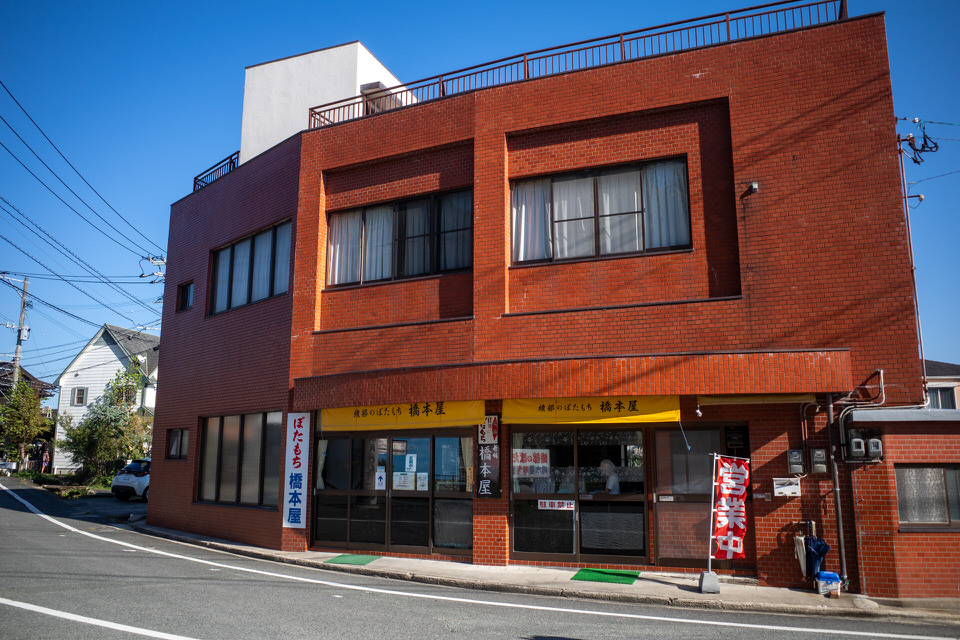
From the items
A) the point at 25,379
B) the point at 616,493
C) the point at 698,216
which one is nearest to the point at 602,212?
the point at 698,216

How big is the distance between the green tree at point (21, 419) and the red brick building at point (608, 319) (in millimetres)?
32496

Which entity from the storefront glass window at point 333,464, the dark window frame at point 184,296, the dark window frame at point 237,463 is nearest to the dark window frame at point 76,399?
the dark window frame at point 184,296

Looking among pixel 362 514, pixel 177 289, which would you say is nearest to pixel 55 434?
pixel 177 289

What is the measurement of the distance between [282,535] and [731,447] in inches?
360

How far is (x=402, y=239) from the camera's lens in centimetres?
1460

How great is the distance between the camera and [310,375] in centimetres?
1488

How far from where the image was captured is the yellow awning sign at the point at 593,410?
37.3 feet

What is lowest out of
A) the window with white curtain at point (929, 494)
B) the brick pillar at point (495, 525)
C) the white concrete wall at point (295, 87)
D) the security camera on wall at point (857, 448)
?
the brick pillar at point (495, 525)

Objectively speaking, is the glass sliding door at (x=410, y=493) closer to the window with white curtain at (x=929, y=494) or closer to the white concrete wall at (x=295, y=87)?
the window with white curtain at (x=929, y=494)

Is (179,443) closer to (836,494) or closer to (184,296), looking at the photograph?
(184,296)

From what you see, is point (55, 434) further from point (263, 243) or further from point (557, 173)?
point (557, 173)

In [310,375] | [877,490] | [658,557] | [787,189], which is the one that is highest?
[787,189]

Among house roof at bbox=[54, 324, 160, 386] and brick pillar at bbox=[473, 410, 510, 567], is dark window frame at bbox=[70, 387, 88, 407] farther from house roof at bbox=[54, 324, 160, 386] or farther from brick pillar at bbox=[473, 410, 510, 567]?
brick pillar at bbox=[473, 410, 510, 567]

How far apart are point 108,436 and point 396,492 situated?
2605cm
